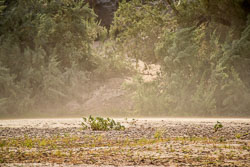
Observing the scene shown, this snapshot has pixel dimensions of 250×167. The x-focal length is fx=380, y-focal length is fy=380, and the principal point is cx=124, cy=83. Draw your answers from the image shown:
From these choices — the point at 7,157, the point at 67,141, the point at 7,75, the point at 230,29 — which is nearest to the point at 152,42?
the point at 230,29

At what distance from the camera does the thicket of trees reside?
58.6 ft

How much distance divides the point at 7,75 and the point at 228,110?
11.1m

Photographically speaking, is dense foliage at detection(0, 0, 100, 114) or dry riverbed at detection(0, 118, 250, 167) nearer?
dry riverbed at detection(0, 118, 250, 167)

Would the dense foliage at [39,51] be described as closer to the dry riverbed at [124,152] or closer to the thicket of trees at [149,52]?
the thicket of trees at [149,52]

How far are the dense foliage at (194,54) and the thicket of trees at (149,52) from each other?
5 centimetres

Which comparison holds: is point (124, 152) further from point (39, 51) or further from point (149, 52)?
point (39, 51)

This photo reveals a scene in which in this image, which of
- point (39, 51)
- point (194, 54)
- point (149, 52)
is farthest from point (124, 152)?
point (39, 51)

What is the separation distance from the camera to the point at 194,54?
1852 cm

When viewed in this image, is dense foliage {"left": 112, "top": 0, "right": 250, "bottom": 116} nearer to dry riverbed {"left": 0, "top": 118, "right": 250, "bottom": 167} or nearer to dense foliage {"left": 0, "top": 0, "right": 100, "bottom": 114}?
dense foliage {"left": 0, "top": 0, "right": 100, "bottom": 114}

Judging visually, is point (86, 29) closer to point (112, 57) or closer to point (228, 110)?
point (112, 57)

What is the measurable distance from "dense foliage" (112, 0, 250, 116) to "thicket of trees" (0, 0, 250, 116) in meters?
0.05

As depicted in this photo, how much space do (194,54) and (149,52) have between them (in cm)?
268

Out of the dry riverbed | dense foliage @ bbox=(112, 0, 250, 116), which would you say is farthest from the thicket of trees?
the dry riverbed

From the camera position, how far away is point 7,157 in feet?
21.2
